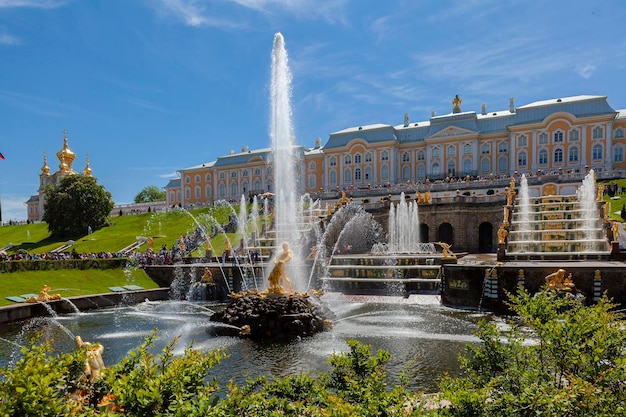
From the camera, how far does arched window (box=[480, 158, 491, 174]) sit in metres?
62.0

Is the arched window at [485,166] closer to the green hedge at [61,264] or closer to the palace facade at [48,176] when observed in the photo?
the green hedge at [61,264]

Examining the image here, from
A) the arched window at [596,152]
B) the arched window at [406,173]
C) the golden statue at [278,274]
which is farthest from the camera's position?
the arched window at [406,173]

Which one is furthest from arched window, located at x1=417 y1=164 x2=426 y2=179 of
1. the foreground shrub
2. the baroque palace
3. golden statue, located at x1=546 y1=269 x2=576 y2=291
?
the foreground shrub

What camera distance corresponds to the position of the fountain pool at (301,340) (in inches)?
463

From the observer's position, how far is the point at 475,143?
6197 centimetres

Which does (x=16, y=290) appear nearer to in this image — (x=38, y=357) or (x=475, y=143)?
(x=38, y=357)

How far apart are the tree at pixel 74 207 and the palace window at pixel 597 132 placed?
68383mm

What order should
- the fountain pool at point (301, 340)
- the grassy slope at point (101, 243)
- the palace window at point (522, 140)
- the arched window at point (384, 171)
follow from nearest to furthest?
the fountain pool at point (301, 340), the grassy slope at point (101, 243), the palace window at point (522, 140), the arched window at point (384, 171)

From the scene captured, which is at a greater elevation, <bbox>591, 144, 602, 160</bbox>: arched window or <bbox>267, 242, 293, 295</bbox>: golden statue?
<bbox>591, 144, 602, 160</bbox>: arched window

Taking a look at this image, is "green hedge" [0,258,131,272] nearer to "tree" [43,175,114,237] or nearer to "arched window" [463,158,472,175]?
"tree" [43,175,114,237]

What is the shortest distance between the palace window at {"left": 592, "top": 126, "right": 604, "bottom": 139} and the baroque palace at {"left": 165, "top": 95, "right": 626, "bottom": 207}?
4.4 inches

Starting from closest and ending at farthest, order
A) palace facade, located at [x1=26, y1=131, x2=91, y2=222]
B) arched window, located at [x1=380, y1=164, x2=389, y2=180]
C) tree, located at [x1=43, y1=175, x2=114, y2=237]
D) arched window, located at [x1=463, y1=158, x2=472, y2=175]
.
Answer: tree, located at [x1=43, y1=175, x2=114, y2=237], arched window, located at [x1=463, y1=158, x2=472, y2=175], arched window, located at [x1=380, y1=164, x2=389, y2=180], palace facade, located at [x1=26, y1=131, x2=91, y2=222]

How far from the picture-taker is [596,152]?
54.5 m

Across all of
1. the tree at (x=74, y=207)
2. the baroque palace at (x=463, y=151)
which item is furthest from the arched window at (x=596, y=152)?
the tree at (x=74, y=207)
